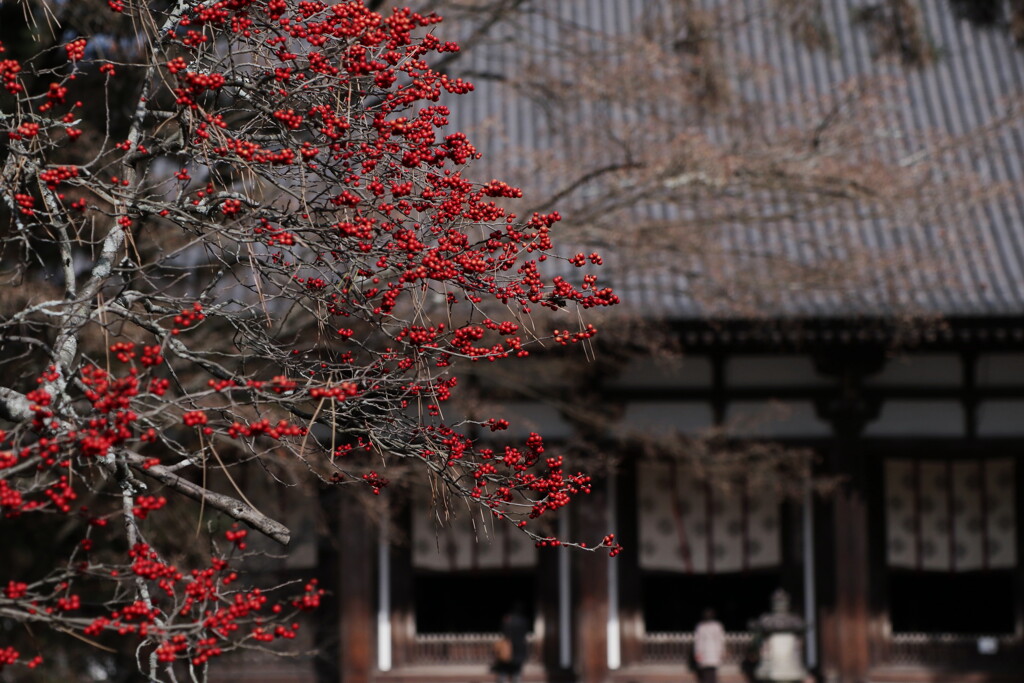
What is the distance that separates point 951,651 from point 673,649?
98.7 inches

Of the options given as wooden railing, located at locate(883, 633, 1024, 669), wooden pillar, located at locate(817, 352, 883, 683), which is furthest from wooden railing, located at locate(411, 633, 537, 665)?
wooden railing, located at locate(883, 633, 1024, 669)

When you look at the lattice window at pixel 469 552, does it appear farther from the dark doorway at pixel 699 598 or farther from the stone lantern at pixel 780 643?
the stone lantern at pixel 780 643

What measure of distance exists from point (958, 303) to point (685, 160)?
4.09 metres

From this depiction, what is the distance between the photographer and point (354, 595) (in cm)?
1219

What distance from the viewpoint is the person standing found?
11.9 metres

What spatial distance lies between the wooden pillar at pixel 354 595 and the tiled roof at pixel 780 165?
3.20m

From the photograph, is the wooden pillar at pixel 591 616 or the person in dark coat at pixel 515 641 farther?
the wooden pillar at pixel 591 616

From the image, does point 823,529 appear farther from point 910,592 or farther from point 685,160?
point 685,160

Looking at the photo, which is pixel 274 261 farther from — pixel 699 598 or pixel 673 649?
pixel 699 598

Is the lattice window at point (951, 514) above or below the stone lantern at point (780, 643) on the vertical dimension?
above

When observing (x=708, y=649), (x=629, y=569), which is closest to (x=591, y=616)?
(x=629, y=569)

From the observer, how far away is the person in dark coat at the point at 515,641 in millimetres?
11891

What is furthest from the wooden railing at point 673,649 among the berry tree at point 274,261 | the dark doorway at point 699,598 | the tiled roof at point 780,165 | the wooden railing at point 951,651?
the berry tree at point 274,261

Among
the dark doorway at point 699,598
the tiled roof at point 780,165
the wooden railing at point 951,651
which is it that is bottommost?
the wooden railing at point 951,651
